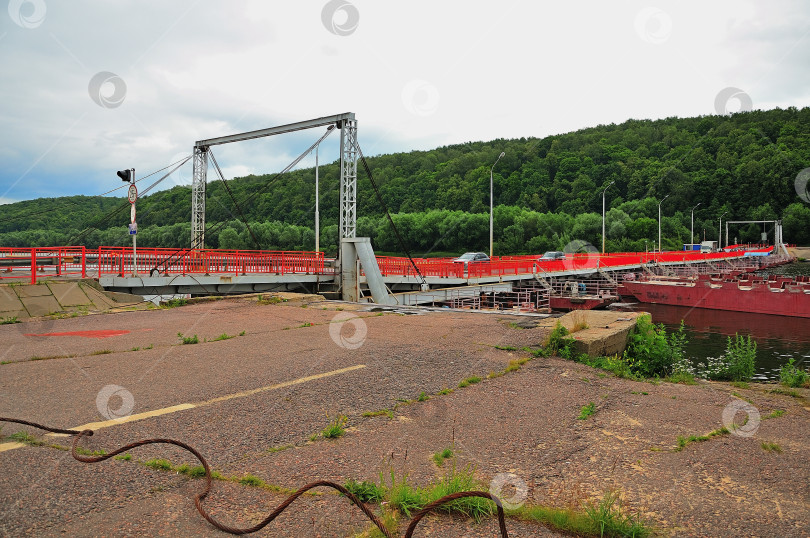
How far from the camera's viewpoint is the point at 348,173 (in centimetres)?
2327

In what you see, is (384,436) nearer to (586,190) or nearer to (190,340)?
(190,340)

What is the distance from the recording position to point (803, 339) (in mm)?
24938

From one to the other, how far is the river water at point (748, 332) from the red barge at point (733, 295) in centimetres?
63

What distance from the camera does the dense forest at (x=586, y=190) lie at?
3853 inches

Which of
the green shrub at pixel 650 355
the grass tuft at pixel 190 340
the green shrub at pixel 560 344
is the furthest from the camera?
the grass tuft at pixel 190 340

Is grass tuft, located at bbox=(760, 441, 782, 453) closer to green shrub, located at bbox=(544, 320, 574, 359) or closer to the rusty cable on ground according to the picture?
the rusty cable on ground

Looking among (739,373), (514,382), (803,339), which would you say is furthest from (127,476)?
(803,339)

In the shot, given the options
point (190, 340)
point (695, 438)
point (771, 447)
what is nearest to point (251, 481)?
point (695, 438)

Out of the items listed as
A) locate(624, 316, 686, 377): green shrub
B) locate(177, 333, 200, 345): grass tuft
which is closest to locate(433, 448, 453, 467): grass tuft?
locate(624, 316, 686, 377): green shrub

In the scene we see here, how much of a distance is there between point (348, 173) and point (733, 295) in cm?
2879

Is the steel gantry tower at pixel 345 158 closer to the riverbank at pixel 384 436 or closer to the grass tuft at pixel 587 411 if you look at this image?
the riverbank at pixel 384 436

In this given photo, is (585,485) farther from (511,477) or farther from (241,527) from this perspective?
(241,527)

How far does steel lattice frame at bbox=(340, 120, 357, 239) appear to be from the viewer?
23297mm

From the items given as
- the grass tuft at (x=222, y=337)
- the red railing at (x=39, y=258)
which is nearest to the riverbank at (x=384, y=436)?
the grass tuft at (x=222, y=337)
